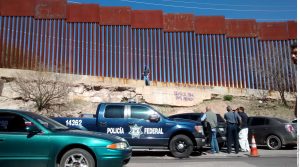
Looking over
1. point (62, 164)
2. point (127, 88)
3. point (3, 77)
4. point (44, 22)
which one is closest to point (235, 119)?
point (62, 164)

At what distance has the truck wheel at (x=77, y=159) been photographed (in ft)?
23.7

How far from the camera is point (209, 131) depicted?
1355 centimetres

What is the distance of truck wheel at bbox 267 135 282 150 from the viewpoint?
14642 millimetres

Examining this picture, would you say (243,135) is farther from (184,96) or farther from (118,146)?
(184,96)

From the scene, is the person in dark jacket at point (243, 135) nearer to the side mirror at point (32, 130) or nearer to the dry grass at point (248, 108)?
the side mirror at point (32, 130)

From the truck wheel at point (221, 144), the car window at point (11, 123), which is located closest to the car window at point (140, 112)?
the truck wheel at point (221, 144)

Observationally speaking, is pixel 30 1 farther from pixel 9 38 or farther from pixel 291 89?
pixel 291 89

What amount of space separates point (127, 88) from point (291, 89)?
47.8 feet

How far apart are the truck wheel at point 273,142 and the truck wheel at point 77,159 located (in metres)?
9.54

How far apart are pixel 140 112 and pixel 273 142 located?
598 cm

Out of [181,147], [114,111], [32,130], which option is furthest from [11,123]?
[181,147]

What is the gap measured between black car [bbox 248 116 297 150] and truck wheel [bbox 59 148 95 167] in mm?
8857

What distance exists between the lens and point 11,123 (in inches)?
297

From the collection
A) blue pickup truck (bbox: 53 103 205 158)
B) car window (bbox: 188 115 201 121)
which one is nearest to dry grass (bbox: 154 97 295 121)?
car window (bbox: 188 115 201 121)
